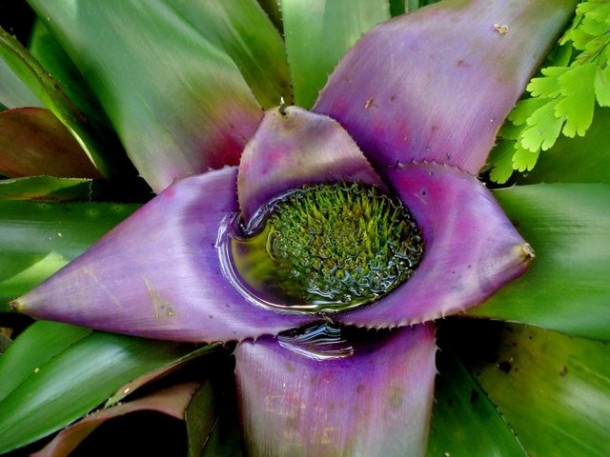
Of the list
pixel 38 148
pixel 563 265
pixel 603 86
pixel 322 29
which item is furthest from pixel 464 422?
pixel 38 148

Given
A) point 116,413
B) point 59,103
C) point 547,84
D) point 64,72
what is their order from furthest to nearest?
1. point 64,72
2. point 59,103
3. point 547,84
4. point 116,413

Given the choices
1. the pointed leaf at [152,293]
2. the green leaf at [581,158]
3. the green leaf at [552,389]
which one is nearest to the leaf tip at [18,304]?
the pointed leaf at [152,293]

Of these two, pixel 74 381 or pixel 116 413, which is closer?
pixel 116 413

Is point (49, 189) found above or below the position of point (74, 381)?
above

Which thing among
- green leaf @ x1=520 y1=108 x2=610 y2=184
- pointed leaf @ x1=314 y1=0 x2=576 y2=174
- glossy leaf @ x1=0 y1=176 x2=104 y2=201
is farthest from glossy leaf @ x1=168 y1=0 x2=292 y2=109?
green leaf @ x1=520 y1=108 x2=610 y2=184

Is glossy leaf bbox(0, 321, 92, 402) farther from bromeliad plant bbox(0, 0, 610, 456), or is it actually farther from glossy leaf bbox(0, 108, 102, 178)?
glossy leaf bbox(0, 108, 102, 178)

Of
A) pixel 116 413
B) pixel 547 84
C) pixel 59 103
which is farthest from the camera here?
pixel 59 103

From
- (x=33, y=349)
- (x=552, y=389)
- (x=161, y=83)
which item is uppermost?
(x=161, y=83)

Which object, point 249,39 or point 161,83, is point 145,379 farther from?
point 249,39
